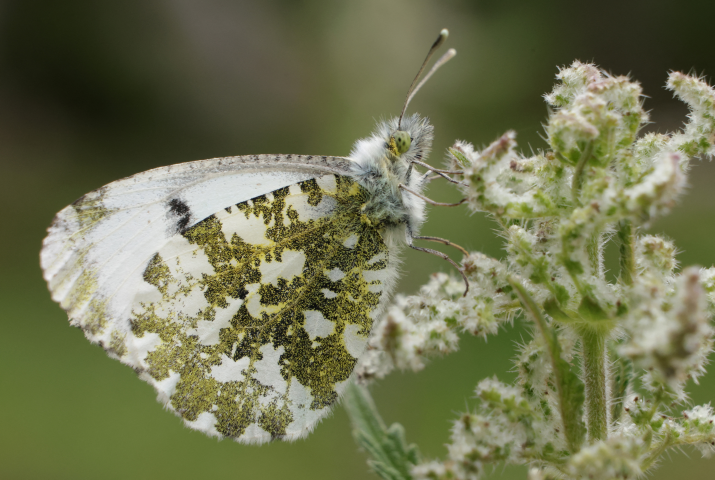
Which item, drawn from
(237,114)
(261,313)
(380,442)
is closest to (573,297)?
(380,442)

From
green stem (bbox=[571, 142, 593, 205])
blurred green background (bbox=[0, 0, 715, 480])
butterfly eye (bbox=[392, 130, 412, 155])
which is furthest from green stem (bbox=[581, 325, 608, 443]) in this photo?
blurred green background (bbox=[0, 0, 715, 480])

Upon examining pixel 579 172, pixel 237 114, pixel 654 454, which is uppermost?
pixel 237 114

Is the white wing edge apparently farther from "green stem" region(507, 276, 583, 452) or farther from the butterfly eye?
"green stem" region(507, 276, 583, 452)

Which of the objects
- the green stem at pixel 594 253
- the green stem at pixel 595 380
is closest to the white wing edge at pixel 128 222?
the green stem at pixel 594 253

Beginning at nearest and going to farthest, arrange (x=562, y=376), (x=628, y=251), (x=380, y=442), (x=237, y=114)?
(x=562, y=376) → (x=628, y=251) → (x=380, y=442) → (x=237, y=114)

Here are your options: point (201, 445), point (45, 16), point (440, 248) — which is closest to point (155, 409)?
point (201, 445)

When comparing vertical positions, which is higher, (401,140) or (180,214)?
(180,214)

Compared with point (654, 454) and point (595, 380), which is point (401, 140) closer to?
point (595, 380)
